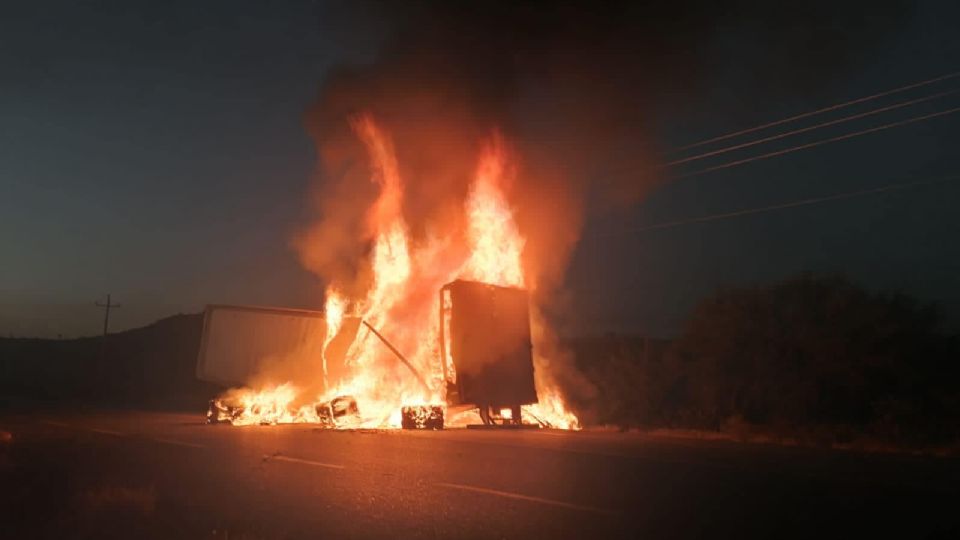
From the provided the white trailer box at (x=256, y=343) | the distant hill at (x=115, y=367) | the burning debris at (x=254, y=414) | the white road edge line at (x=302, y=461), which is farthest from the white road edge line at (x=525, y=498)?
the distant hill at (x=115, y=367)

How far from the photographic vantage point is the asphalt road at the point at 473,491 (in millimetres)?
7836

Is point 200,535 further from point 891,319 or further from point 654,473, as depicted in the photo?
point 891,319

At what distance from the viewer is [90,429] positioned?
21734 millimetres

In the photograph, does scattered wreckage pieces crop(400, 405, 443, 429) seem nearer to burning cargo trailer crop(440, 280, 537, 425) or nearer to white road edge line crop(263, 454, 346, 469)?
burning cargo trailer crop(440, 280, 537, 425)

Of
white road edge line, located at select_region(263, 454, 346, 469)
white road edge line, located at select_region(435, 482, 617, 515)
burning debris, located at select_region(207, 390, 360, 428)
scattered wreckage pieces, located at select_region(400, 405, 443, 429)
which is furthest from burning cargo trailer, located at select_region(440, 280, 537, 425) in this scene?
white road edge line, located at select_region(435, 482, 617, 515)

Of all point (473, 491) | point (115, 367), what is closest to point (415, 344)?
point (473, 491)

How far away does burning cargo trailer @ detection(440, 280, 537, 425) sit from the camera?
844 inches

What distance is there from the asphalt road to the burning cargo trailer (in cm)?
494

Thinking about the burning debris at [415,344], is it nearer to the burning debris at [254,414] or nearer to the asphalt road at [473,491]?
the burning debris at [254,414]

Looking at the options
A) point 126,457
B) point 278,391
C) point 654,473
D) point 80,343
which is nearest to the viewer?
point 654,473

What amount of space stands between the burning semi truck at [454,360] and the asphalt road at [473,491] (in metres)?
4.92

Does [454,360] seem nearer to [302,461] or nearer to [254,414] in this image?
[254,414]

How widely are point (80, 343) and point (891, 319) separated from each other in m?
99.8

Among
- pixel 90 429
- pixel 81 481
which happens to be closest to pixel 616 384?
pixel 90 429
